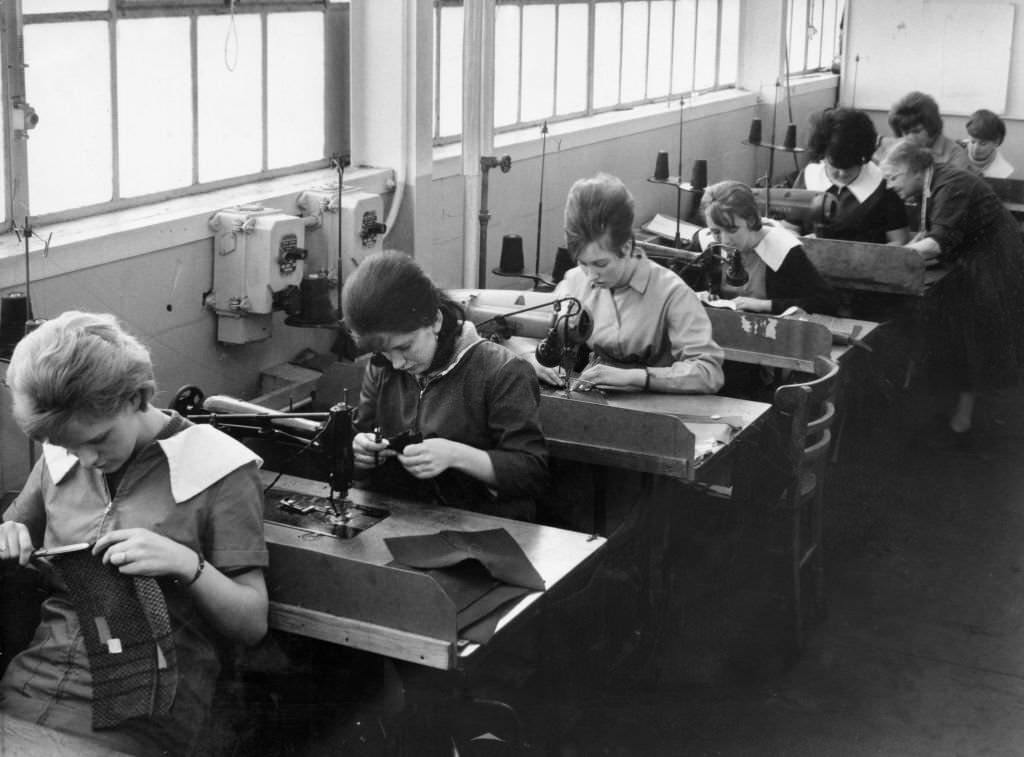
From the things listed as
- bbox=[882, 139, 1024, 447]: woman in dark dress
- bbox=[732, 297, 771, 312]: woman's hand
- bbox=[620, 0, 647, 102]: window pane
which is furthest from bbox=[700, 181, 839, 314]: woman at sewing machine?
bbox=[620, 0, 647, 102]: window pane

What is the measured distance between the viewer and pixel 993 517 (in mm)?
4637

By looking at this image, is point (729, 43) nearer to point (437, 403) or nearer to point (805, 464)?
point (805, 464)

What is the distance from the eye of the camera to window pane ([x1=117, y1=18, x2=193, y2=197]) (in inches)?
145

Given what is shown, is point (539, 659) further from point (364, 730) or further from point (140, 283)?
point (140, 283)

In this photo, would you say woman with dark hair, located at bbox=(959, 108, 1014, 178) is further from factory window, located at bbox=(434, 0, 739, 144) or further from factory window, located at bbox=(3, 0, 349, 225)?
factory window, located at bbox=(3, 0, 349, 225)

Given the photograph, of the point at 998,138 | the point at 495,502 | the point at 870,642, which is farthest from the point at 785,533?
the point at 998,138

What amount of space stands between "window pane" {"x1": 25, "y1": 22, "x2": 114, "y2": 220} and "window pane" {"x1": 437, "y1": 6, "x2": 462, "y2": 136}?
5.47 ft

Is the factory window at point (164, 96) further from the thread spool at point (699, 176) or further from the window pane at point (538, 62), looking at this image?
the thread spool at point (699, 176)

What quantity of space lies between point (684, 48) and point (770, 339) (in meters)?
3.33

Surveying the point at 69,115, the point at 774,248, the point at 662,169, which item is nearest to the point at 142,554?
the point at 69,115

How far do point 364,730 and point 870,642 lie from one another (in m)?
1.69

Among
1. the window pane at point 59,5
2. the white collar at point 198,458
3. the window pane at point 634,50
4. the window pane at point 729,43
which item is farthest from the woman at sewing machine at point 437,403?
the window pane at point 729,43

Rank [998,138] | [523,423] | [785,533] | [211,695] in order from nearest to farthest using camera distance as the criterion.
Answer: [211,695], [523,423], [785,533], [998,138]

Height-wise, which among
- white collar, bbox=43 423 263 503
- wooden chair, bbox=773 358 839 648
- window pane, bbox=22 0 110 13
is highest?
window pane, bbox=22 0 110 13
